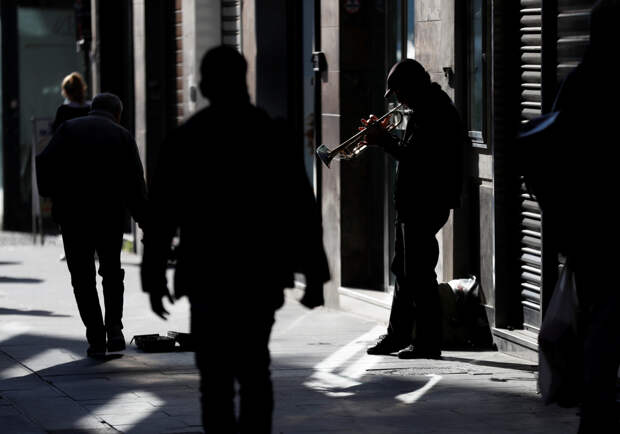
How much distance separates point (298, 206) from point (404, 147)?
3.73 metres

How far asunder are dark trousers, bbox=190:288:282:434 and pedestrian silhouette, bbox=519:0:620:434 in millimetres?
1230

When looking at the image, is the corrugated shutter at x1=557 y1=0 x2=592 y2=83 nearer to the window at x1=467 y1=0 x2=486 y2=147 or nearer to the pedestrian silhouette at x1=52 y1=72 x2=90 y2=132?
the window at x1=467 y1=0 x2=486 y2=147

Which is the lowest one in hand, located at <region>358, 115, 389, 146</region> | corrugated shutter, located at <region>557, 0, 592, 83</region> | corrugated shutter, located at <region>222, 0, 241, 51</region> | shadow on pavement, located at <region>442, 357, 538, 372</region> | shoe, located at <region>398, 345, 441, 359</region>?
shadow on pavement, located at <region>442, 357, 538, 372</region>

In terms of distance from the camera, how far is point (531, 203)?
9398mm

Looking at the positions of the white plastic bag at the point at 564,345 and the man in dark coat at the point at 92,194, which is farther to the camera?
the man in dark coat at the point at 92,194

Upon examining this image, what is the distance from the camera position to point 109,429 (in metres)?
6.94

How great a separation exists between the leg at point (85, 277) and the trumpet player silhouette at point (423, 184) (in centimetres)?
191

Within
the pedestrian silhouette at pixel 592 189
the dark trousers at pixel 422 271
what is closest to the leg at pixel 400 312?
the dark trousers at pixel 422 271

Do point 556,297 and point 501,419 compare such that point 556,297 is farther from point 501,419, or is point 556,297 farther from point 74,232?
point 74,232

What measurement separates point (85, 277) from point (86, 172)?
2.19ft

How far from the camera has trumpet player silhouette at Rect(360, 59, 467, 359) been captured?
9141 millimetres

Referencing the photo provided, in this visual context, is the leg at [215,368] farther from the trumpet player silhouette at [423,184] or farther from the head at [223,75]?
the trumpet player silhouette at [423,184]

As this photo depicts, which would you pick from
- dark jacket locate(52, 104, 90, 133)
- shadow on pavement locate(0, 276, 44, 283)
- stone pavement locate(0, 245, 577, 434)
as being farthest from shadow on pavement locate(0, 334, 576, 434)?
shadow on pavement locate(0, 276, 44, 283)

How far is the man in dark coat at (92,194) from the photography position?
30.7 feet
